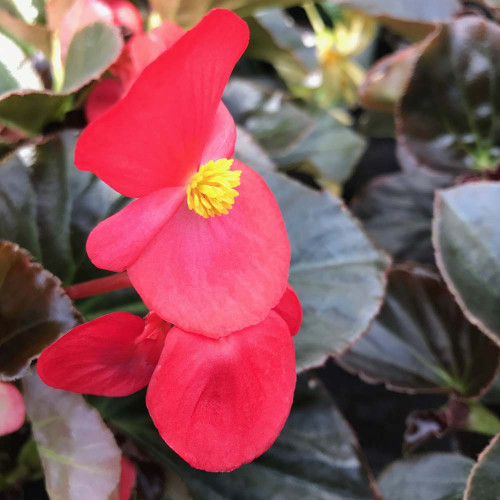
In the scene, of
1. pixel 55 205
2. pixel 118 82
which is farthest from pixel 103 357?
pixel 118 82

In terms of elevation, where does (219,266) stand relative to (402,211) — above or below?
above

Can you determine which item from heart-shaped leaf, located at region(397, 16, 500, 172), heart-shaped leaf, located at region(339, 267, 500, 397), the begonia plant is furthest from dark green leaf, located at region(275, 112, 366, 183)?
heart-shaped leaf, located at region(339, 267, 500, 397)

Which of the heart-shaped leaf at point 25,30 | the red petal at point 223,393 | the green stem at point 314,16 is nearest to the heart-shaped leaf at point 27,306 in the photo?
the red petal at point 223,393

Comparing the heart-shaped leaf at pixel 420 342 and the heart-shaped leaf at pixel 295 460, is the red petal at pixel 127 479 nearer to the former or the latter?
the heart-shaped leaf at pixel 295 460

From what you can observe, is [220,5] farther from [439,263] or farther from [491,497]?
[491,497]

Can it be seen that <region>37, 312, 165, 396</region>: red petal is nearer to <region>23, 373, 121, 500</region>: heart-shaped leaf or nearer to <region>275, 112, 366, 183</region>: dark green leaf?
<region>23, 373, 121, 500</region>: heart-shaped leaf

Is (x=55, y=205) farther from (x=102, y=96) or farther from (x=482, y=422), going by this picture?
(x=482, y=422)
